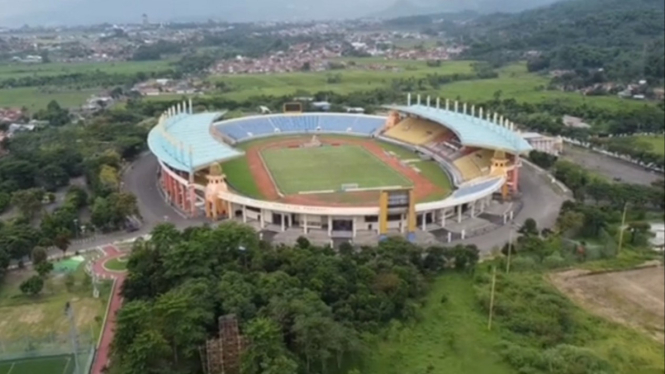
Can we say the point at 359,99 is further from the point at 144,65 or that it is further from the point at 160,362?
the point at 160,362

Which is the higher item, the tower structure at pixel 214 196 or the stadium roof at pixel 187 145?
the stadium roof at pixel 187 145

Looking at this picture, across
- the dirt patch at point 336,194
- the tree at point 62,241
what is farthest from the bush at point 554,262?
the tree at point 62,241

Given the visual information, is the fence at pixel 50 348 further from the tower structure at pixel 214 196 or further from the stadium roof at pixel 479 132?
the stadium roof at pixel 479 132

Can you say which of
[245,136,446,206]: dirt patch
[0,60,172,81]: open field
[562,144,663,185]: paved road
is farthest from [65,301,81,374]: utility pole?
[562,144,663,185]: paved road

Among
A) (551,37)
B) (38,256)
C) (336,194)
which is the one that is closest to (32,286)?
(38,256)

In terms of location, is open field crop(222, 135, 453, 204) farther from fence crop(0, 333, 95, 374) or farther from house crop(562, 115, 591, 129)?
fence crop(0, 333, 95, 374)

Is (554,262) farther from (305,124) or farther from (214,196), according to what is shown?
(305,124)

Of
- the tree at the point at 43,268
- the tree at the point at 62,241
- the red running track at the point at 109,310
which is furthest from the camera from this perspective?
the tree at the point at 62,241
